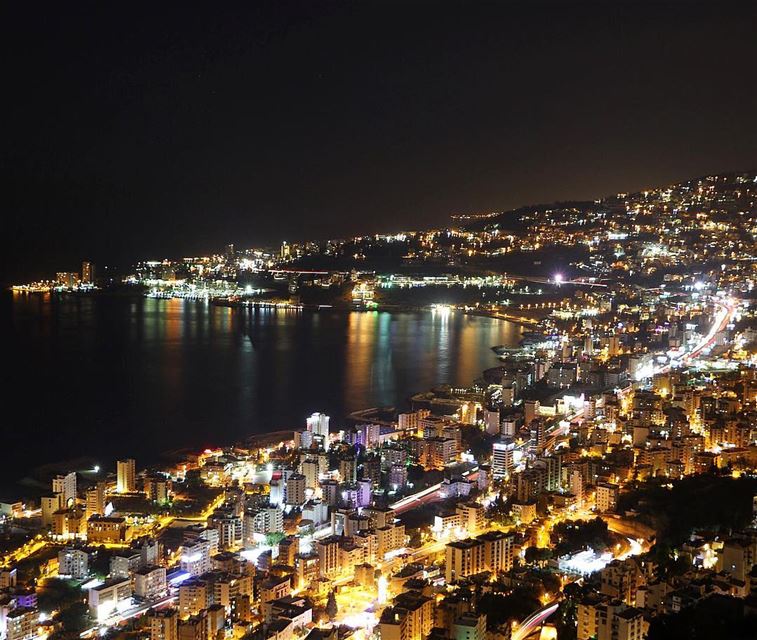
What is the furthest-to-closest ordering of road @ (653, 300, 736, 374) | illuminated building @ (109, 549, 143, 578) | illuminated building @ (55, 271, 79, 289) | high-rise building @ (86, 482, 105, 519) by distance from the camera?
1. illuminated building @ (55, 271, 79, 289)
2. road @ (653, 300, 736, 374)
3. high-rise building @ (86, 482, 105, 519)
4. illuminated building @ (109, 549, 143, 578)

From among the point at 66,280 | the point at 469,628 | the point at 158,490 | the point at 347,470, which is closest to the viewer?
the point at 469,628

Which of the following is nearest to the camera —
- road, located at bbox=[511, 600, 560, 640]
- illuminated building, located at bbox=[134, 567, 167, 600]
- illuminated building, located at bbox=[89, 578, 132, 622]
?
road, located at bbox=[511, 600, 560, 640]

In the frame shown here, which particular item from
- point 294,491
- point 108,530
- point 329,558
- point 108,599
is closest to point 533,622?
point 329,558

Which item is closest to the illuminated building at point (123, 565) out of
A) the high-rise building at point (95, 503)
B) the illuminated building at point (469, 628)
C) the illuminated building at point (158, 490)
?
the high-rise building at point (95, 503)

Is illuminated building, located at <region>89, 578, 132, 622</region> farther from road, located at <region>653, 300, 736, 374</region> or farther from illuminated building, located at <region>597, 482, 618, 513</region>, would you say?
road, located at <region>653, 300, 736, 374</region>

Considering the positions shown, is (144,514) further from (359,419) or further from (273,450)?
(359,419)

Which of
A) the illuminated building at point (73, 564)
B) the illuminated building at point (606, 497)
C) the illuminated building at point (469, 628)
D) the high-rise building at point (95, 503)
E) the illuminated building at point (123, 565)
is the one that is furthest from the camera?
the high-rise building at point (95, 503)

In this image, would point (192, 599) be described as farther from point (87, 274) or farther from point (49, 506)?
point (87, 274)

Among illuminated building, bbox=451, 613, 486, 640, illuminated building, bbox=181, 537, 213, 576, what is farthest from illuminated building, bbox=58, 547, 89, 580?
Answer: illuminated building, bbox=451, 613, 486, 640

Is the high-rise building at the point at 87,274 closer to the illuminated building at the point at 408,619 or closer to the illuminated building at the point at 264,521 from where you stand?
the illuminated building at the point at 264,521

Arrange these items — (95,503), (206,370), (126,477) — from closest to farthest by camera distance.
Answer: (95,503)
(126,477)
(206,370)

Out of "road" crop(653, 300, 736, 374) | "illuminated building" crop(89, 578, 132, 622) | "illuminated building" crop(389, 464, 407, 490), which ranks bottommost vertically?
"illuminated building" crop(89, 578, 132, 622)

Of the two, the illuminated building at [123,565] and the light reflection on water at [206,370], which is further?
the light reflection on water at [206,370]

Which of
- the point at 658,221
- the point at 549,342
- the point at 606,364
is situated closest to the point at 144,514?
the point at 606,364
